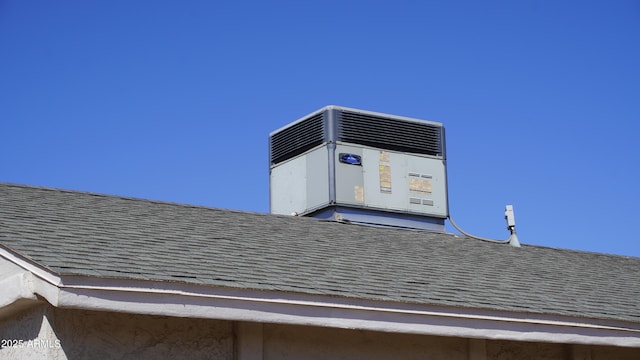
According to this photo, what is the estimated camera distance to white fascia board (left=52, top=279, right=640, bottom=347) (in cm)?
629

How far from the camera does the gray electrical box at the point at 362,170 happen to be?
11.0 meters

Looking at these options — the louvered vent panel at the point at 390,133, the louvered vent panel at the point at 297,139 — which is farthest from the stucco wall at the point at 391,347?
the louvered vent panel at the point at 297,139

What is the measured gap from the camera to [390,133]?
A: 1159 centimetres

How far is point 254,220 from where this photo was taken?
966cm

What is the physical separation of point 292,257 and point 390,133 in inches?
145

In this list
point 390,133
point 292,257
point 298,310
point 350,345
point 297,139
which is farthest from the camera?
point 297,139

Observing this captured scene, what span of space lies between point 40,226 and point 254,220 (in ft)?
8.54

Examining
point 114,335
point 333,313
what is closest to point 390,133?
point 333,313

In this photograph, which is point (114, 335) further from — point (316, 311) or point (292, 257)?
point (292, 257)

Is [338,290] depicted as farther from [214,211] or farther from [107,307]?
[214,211]

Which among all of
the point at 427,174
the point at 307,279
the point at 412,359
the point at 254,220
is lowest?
the point at 412,359

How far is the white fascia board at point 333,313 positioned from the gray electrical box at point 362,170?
3.26 meters

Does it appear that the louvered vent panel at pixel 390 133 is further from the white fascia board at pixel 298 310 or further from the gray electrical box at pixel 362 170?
A: the white fascia board at pixel 298 310

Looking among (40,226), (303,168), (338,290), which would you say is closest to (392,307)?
(338,290)
